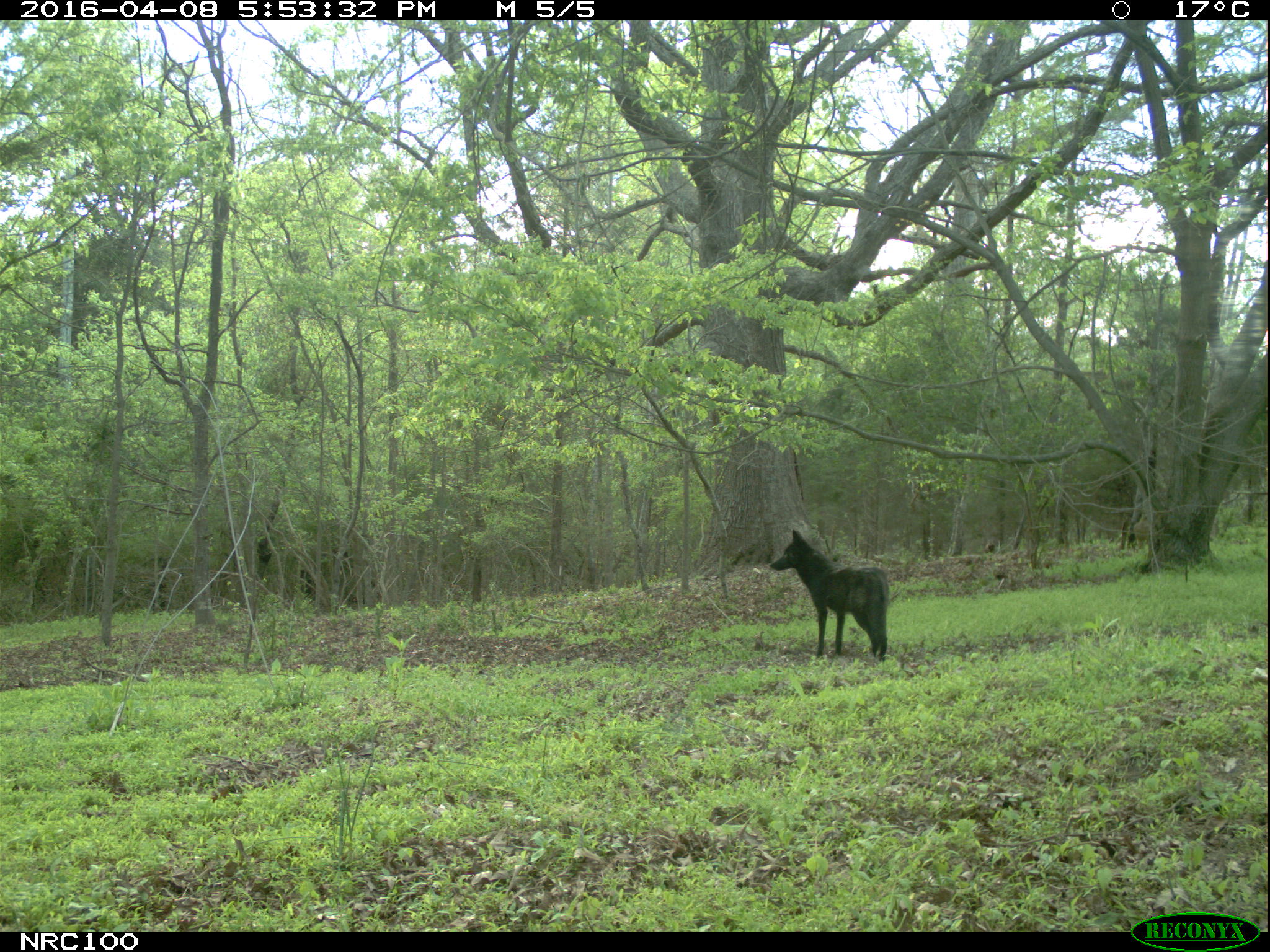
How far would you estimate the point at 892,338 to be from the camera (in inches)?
752

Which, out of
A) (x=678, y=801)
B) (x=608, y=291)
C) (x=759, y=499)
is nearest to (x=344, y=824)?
(x=678, y=801)

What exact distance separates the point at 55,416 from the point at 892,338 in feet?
62.6

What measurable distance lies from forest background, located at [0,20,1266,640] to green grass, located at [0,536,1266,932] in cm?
142

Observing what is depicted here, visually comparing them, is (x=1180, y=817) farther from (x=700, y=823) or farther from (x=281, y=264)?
(x=281, y=264)

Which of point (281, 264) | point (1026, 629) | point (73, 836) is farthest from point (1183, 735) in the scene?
point (281, 264)

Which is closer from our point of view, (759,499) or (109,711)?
(109,711)

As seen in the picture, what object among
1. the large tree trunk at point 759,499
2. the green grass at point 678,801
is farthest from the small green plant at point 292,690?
the large tree trunk at point 759,499

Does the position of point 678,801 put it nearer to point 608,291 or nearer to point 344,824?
point 344,824
